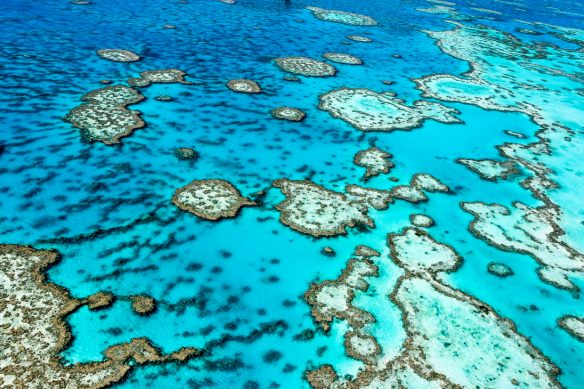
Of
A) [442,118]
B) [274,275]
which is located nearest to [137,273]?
[274,275]

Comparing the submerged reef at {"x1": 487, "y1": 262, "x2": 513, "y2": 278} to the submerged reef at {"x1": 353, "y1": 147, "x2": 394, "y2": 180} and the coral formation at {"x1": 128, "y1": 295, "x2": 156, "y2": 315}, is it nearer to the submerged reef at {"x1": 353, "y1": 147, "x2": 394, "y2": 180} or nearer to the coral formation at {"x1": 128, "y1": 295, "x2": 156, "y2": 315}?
the submerged reef at {"x1": 353, "y1": 147, "x2": 394, "y2": 180}

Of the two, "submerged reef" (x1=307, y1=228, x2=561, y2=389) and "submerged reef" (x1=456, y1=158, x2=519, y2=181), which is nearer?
"submerged reef" (x1=307, y1=228, x2=561, y2=389)

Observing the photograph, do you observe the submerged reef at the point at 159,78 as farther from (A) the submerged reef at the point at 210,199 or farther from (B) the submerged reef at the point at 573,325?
(B) the submerged reef at the point at 573,325

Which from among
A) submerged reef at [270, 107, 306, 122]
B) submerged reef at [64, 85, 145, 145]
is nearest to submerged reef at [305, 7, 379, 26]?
submerged reef at [270, 107, 306, 122]

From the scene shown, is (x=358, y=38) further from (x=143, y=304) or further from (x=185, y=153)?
(x=143, y=304)

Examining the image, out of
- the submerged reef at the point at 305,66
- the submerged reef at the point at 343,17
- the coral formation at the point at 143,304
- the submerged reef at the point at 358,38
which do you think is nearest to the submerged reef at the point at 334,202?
the coral formation at the point at 143,304

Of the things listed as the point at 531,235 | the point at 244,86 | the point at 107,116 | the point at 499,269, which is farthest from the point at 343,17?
the point at 499,269
